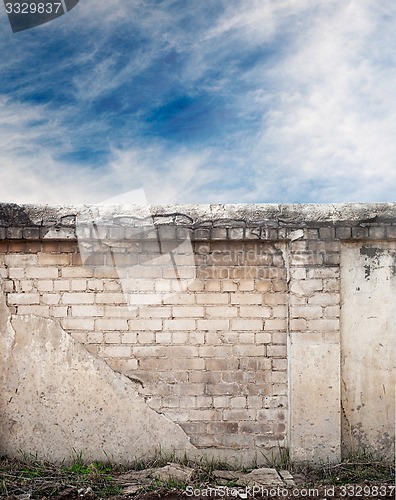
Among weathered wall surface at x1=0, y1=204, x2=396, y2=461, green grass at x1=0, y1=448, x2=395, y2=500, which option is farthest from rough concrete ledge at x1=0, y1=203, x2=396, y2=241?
green grass at x1=0, y1=448, x2=395, y2=500

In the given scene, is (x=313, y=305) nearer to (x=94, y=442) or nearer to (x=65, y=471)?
(x=94, y=442)

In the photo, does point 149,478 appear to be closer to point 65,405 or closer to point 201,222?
point 65,405

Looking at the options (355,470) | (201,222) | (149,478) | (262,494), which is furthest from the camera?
(201,222)

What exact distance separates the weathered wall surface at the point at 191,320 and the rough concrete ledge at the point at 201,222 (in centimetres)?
1

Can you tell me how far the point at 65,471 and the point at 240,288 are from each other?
7.62ft

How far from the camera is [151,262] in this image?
4.96 meters

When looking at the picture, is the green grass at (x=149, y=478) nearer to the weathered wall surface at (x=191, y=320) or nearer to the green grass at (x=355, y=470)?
the green grass at (x=355, y=470)

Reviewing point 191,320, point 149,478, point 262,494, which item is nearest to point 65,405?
point 149,478

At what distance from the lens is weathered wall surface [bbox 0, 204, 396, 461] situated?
488 cm

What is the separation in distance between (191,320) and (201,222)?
3.07ft

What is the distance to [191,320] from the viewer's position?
4.93 m

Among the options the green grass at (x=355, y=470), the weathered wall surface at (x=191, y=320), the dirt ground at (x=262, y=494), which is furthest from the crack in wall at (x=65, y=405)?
the green grass at (x=355, y=470)

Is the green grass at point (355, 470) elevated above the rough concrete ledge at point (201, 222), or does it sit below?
below

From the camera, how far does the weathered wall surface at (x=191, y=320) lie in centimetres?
488
